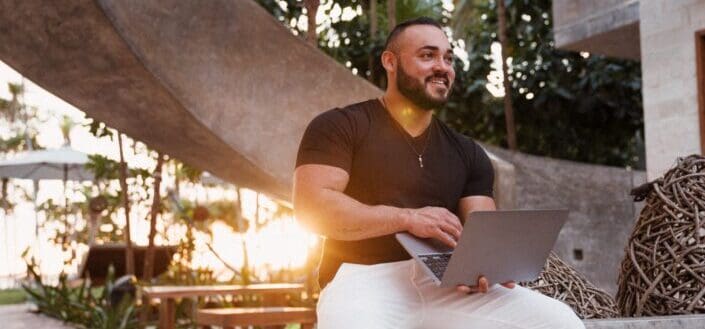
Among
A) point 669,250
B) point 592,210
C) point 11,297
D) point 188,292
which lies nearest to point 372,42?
point 592,210

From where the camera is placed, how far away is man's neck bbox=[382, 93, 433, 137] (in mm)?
3188

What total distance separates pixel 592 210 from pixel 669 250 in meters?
6.21

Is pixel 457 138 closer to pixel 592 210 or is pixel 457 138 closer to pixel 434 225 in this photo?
pixel 434 225

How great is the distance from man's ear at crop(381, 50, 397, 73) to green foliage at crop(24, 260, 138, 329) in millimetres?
5513

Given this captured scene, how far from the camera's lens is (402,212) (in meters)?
2.78

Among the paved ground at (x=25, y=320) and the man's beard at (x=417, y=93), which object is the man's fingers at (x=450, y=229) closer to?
the man's beard at (x=417, y=93)

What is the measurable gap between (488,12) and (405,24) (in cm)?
1378

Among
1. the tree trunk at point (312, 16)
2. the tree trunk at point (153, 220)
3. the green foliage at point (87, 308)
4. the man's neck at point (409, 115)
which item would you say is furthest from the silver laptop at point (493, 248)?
the tree trunk at point (153, 220)

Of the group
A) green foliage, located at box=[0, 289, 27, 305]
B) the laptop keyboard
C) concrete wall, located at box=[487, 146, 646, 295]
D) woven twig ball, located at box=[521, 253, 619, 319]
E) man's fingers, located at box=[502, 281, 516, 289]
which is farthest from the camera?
green foliage, located at box=[0, 289, 27, 305]

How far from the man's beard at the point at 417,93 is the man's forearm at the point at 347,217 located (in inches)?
18.7

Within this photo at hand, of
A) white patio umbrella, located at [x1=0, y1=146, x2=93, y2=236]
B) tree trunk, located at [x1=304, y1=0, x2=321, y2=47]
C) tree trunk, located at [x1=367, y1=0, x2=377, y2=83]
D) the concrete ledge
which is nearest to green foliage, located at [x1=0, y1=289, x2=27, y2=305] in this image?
white patio umbrella, located at [x1=0, y1=146, x2=93, y2=236]

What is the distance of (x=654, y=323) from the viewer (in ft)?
10.4

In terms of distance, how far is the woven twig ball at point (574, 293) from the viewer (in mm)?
3562

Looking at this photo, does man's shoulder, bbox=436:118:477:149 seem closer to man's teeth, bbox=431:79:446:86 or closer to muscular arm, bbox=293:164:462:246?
man's teeth, bbox=431:79:446:86
